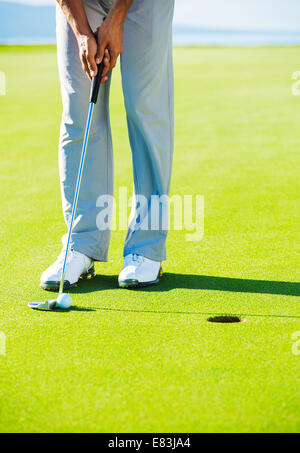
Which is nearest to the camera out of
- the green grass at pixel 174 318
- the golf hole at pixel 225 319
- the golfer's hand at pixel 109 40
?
the green grass at pixel 174 318

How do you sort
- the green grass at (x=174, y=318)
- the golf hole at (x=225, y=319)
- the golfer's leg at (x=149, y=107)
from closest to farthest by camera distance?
1. the green grass at (x=174, y=318)
2. the golf hole at (x=225, y=319)
3. the golfer's leg at (x=149, y=107)

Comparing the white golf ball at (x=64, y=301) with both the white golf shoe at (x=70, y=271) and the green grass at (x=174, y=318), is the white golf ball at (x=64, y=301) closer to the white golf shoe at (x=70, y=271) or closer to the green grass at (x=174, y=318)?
the green grass at (x=174, y=318)

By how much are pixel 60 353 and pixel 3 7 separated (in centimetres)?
2827


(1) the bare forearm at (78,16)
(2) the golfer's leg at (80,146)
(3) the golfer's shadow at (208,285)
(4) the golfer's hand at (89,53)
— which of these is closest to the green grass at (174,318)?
(3) the golfer's shadow at (208,285)

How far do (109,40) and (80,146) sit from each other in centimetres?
40

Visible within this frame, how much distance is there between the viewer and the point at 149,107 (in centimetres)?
229

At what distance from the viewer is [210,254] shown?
2.54 meters

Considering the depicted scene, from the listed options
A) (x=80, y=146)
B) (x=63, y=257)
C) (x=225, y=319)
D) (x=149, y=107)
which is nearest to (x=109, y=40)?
(x=149, y=107)

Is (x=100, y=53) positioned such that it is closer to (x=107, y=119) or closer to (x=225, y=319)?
(x=107, y=119)

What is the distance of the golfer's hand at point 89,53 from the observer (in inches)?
84.4

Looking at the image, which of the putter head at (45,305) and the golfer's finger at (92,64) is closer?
the putter head at (45,305)

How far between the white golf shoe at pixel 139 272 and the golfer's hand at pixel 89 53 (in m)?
0.66

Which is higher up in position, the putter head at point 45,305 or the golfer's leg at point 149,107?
the golfer's leg at point 149,107
